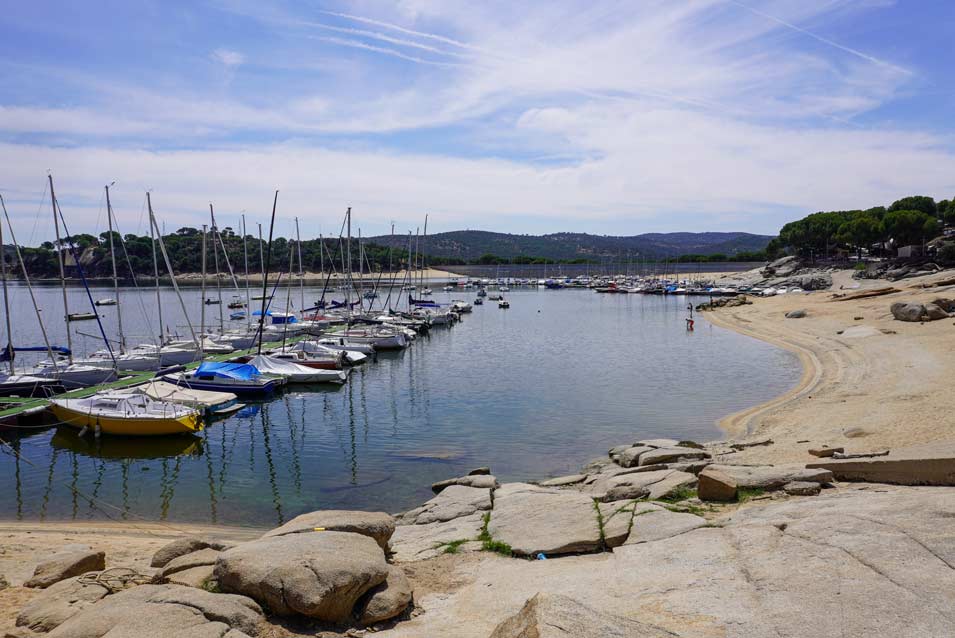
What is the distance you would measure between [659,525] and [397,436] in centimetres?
1806

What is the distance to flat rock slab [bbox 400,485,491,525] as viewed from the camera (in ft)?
53.4

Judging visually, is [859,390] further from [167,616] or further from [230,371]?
[230,371]

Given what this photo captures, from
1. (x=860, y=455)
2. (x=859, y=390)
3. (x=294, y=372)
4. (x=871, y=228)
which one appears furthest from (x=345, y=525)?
(x=871, y=228)

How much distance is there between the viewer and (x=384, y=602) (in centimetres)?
953

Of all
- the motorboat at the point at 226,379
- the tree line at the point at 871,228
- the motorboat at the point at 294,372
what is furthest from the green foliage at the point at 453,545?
the tree line at the point at 871,228

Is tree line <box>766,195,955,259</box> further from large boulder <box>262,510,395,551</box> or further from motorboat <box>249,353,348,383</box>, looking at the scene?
large boulder <box>262,510,395,551</box>

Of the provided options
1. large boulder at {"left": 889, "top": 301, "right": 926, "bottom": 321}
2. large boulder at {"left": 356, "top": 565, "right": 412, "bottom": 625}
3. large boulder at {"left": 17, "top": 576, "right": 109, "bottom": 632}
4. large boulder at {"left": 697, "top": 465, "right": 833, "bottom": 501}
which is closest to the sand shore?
large boulder at {"left": 889, "top": 301, "right": 926, "bottom": 321}

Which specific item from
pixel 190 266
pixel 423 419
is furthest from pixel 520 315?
pixel 190 266

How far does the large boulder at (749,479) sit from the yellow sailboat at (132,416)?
22.1 metres

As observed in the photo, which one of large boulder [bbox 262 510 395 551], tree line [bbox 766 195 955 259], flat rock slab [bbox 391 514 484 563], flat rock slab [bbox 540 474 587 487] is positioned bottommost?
flat rock slab [bbox 540 474 587 487]

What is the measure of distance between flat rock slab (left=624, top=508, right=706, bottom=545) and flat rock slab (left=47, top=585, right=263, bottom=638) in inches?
259

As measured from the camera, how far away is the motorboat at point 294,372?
41.3m

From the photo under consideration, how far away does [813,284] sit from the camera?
107 metres

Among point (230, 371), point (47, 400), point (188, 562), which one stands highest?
point (188, 562)
